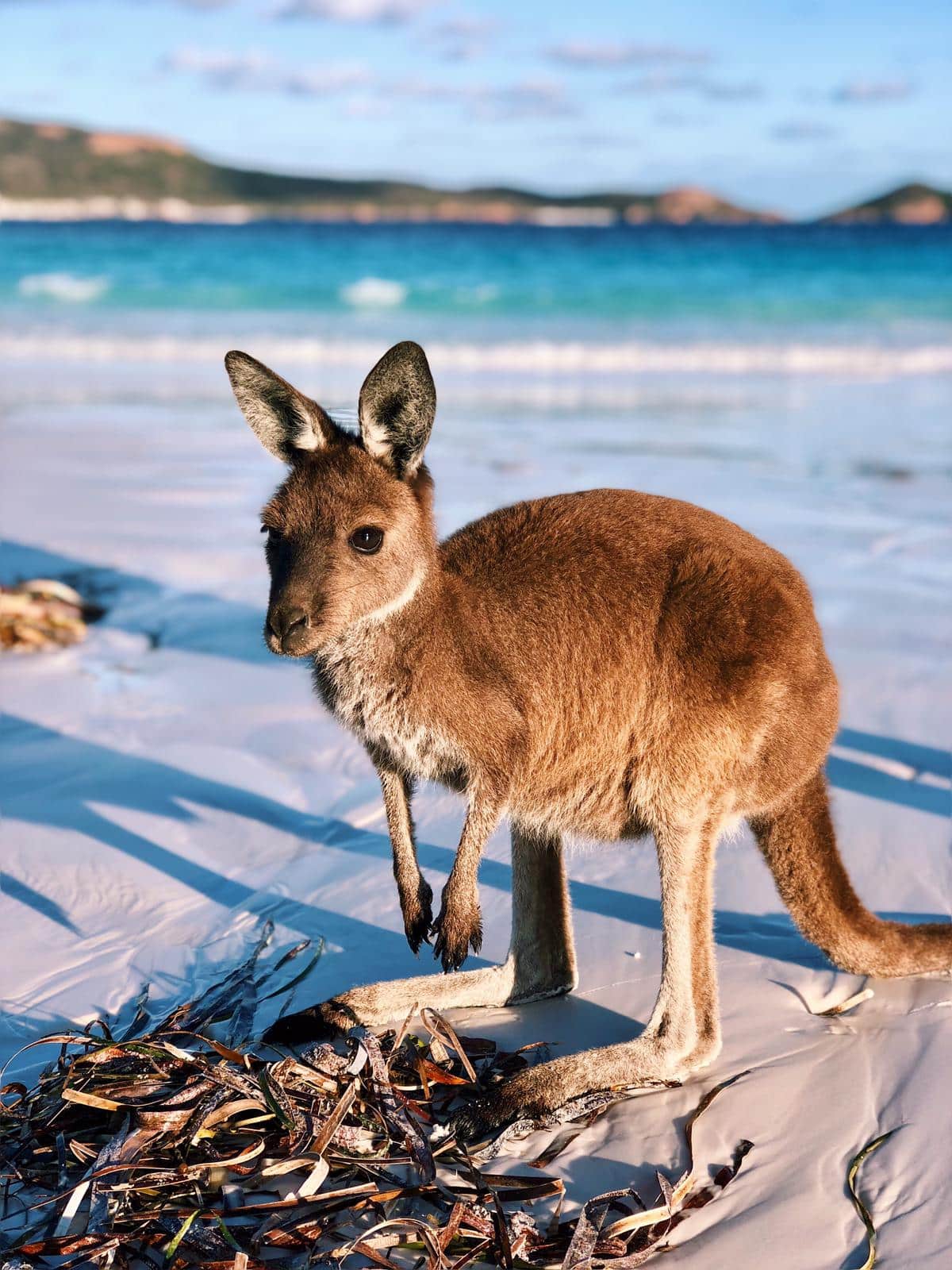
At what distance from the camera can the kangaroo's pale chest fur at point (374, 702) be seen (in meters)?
2.53

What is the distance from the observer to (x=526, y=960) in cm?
292

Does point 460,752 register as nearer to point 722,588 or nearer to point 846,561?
point 722,588

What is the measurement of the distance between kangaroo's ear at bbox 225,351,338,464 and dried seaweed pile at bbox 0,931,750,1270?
1.10 metres

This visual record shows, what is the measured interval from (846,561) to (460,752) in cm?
409

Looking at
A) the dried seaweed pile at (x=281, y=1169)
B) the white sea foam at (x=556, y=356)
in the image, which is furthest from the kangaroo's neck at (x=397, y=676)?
the white sea foam at (x=556, y=356)

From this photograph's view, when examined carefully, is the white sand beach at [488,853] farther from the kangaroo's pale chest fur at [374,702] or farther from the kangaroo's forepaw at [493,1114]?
the kangaroo's pale chest fur at [374,702]

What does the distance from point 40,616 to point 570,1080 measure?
11.4 ft

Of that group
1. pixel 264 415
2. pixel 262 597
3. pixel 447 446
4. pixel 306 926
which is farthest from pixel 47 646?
pixel 447 446

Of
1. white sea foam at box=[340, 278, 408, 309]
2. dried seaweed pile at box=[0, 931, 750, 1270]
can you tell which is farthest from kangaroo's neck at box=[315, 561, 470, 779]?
white sea foam at box=[340, 278, 408, 309]

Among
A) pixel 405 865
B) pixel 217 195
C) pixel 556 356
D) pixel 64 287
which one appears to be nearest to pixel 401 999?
pixel 405 865

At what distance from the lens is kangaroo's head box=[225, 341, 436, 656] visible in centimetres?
239

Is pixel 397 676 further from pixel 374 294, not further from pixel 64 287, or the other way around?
pixel 64 287

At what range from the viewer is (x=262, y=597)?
229 inches

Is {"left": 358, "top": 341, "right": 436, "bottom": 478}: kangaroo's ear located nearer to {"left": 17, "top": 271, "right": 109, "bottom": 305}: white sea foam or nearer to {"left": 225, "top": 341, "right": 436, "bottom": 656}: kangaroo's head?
{"left": 225, "top": 341, "right": 436, "bottom": 656}: kangaroo's head
